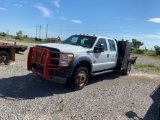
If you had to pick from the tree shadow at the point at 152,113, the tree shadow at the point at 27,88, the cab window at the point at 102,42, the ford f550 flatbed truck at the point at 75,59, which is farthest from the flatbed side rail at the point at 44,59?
the tree shadow at the point at 152,113

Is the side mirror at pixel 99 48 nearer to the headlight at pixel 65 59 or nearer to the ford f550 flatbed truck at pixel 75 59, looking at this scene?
A: the ford f550 flatbed truck at pixel 75 59

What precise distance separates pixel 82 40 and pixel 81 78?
1745 millimetres

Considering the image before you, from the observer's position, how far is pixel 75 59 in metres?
6.67

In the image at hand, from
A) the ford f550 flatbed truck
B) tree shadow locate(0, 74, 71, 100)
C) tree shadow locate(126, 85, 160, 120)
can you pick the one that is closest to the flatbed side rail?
the ford f550 flatbed truck

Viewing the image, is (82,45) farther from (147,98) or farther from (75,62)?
(147,98)

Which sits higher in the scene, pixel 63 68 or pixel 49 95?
pixel 63 68

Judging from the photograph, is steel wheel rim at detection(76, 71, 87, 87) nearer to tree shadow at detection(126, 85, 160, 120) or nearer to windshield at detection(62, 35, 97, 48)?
windshield at detection(62, 35, 97, 48)

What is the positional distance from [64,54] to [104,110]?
217 centimetres

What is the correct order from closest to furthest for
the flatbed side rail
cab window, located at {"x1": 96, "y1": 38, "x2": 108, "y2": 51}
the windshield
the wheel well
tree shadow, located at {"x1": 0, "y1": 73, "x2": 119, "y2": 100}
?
tree shadow, located at {"x1": 0, "y1": 73, "x2": 119, "y2": 100} → the flatbed side rail → the wheel well → the windshield → cab window, located at {"x1": 96, "y1": 38, "x2": 108, "y2": 51}

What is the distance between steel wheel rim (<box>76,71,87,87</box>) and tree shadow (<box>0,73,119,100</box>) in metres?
0.40

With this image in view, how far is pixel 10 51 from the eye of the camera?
35.9ft

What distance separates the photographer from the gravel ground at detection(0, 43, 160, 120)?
497 cm

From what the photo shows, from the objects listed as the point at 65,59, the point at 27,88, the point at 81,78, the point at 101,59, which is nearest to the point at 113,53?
the point at 101,59

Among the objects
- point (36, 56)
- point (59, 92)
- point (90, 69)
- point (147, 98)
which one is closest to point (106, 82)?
point (90, 69)
